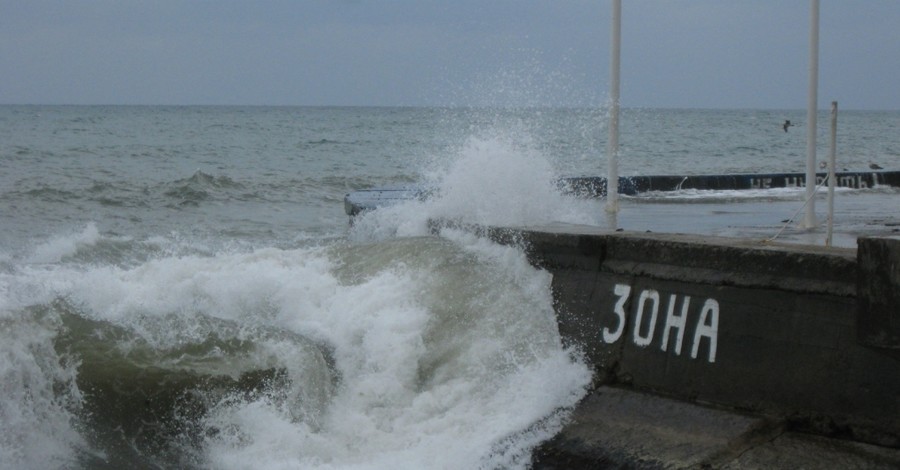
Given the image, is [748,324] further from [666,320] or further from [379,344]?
[379,344]

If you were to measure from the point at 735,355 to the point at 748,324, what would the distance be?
0.17m

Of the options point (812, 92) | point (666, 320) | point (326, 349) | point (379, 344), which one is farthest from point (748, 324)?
point (812, 92)

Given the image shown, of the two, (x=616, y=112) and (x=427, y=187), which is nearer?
(x=616, y=112)

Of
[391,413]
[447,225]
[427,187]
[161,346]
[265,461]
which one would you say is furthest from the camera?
[427,187]

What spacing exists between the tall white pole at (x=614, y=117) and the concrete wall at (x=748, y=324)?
179 centimetres

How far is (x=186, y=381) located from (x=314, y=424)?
31.9 inches

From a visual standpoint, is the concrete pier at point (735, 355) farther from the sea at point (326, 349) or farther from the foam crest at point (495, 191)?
the foam crest at point (495, 191)

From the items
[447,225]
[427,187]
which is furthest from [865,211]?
[447,225]

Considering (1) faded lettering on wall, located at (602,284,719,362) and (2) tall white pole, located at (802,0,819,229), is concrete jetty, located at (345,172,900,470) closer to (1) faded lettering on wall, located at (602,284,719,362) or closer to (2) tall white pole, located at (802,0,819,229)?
(1) faded lettering on wall, located at (602,284,719,362)

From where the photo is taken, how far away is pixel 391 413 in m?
5.94

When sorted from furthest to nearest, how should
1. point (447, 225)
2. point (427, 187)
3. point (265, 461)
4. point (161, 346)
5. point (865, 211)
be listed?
point (865, 211) → point (427, 187) → point (447, 225) → point (161, 346) → point (265, 461)

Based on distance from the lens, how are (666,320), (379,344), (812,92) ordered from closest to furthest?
(666,320) → (379,344) → (812,92)

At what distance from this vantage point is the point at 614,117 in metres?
7.84

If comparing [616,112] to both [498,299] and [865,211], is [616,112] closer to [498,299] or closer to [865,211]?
[498,299]
